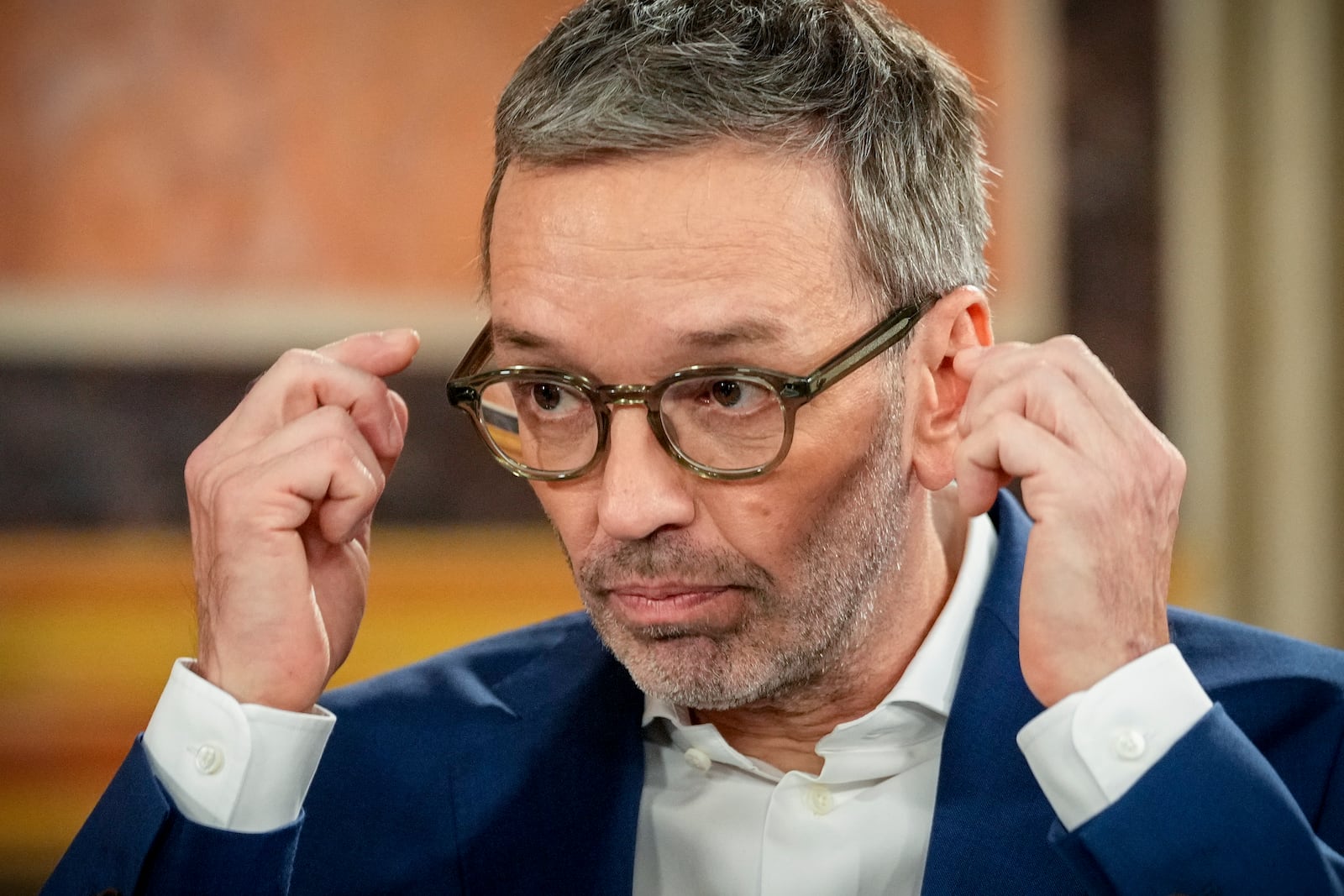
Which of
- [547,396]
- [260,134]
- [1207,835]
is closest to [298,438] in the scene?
[547,396]

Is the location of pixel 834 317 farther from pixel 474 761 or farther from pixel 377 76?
pixel 377 76

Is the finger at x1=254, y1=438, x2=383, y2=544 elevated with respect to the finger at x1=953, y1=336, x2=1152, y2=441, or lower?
lower

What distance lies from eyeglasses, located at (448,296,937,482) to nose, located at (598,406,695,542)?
0.05ft

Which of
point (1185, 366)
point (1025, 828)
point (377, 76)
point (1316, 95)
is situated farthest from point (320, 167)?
Result: point (1025, 828)

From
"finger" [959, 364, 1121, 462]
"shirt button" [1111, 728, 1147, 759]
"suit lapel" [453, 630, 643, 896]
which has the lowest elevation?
"suit lapel" [453, 630, 643, 896]

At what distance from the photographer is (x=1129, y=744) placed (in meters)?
1.40

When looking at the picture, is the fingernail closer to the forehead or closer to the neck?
the forehead

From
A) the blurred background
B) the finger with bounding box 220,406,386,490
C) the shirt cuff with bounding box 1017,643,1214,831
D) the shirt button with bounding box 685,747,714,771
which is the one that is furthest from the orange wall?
→ the shirt cuff with bounding box 1017,643,1214,831

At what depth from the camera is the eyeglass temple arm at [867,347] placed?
5.29 ft

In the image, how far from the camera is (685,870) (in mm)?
1836

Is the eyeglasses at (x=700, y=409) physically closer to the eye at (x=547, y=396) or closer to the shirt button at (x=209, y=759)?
the eye at (x=547, y=396)

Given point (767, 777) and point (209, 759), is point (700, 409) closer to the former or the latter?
point (767, 777)

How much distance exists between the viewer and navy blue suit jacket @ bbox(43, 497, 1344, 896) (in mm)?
1365

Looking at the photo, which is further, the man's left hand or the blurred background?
the blurred background
